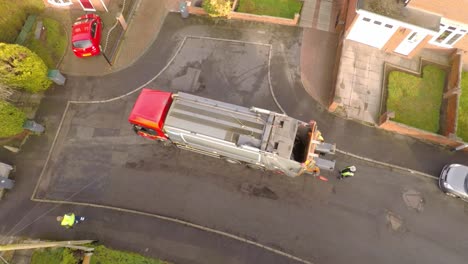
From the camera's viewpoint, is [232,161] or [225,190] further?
[225,190]

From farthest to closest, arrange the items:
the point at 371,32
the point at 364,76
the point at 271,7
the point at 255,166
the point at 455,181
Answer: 1. the point at 271,7
2. the point at 364,76
3. the point at 371,32
4. the point at 255,166
5. the point at 455,181

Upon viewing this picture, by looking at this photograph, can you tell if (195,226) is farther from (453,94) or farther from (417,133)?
(453,94)

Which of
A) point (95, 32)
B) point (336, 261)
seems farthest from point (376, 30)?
point (95, 32)

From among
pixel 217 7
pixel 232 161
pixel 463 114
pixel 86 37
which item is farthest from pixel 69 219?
pixel 463 114

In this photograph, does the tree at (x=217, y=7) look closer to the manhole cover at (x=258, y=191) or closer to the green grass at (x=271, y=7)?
the green grass at (x=271, y=7)

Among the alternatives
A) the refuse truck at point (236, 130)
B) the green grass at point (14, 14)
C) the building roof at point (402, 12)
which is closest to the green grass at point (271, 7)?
the building roof at point (402, 12)

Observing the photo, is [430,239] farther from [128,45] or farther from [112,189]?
[128,45]
